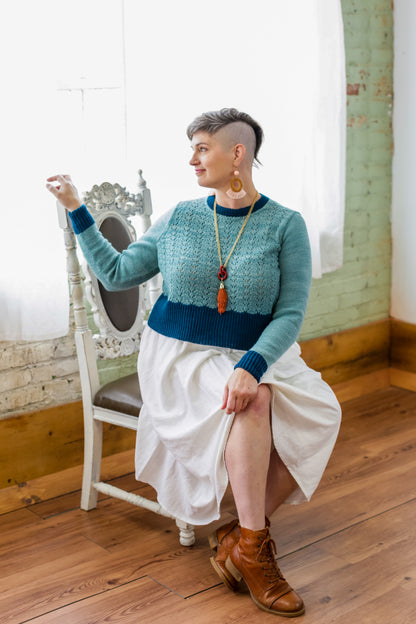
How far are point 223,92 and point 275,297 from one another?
113 cm

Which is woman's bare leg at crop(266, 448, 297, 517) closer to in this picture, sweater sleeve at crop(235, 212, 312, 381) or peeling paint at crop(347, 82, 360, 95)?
sweater sleeve at crop(235, 212, 312, 381)

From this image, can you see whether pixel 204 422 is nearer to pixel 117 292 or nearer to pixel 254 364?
pixel 254 364

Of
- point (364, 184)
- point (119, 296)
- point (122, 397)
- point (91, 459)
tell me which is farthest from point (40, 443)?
point (364, 184)

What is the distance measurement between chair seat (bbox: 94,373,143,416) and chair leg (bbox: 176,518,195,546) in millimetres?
340

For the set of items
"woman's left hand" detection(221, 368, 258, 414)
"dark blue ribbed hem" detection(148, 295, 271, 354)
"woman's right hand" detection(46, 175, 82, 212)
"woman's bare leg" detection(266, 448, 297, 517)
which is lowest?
"woman's bare leg" detection(266, 448, 297, 517)

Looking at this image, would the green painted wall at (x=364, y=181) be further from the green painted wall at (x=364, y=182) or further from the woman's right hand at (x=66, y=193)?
the woman's right hand at (x=66, y=193)

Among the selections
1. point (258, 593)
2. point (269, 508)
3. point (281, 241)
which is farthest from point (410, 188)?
point (258, 593)

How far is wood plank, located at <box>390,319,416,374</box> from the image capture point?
371cm

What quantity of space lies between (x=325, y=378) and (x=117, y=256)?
5.03 ft

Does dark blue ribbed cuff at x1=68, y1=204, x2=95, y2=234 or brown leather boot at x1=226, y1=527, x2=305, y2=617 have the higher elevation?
dark blue ribbed cuff at x1=68, y1=204, x2=95, y2=234

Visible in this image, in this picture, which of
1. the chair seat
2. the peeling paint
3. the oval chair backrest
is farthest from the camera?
the peeling paint

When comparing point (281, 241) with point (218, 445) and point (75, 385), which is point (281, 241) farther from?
point (75, 385)

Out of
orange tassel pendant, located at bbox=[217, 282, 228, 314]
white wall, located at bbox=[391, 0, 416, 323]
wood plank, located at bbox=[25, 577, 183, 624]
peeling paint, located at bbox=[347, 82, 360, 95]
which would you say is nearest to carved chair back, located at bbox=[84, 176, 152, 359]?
orange tassel pendant, located at bbox=[217, 282, 228, 314]

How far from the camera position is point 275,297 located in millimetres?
2115
